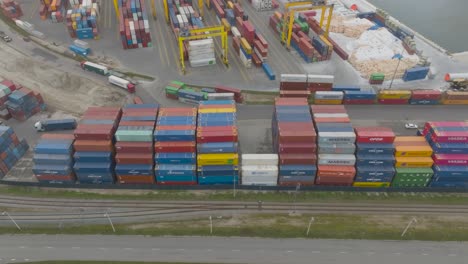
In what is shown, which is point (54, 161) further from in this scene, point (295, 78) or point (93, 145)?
point (295, 78)

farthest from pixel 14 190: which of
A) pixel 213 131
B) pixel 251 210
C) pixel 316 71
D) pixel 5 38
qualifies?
pixel 316 71

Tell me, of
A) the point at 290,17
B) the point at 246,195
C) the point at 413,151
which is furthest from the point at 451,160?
the point at 290,17

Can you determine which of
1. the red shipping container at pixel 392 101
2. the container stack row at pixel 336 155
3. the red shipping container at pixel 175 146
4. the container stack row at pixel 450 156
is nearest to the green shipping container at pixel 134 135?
the red shipping container at pixel 175 146

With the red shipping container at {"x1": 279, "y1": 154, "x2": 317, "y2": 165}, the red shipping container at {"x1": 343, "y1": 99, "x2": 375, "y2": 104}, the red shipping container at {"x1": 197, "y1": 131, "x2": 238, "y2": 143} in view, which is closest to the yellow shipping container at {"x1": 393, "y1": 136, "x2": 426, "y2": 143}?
the red shipping container at {"x1": 279, "y1": 154, "x2": 317, "y2": 165}

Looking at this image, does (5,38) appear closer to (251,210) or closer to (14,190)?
(14,190)

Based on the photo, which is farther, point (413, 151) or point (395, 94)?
point (395, 94)

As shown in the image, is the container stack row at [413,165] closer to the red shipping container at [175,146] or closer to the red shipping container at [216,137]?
the red shipping container at [216,137]

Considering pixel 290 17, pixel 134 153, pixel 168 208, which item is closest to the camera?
pixel 168 208
